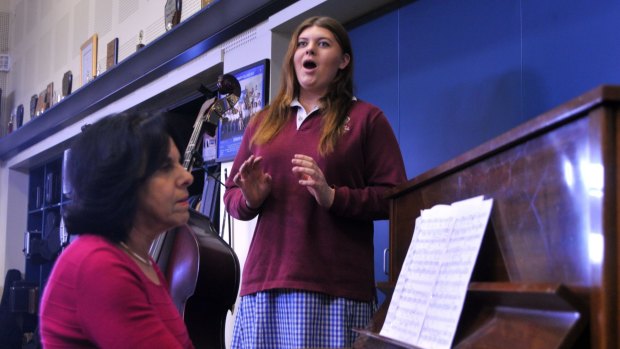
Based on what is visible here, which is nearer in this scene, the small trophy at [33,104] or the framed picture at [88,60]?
the framed picture at [88,60]

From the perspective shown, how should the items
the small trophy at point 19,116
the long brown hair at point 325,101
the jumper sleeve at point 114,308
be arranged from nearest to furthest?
the jumper sleeve at point 114,308, the long brown hair at point 325,101, the small trophy at point 19,116

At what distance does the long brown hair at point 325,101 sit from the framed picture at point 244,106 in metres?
1.45

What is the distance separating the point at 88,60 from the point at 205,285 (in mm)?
4624

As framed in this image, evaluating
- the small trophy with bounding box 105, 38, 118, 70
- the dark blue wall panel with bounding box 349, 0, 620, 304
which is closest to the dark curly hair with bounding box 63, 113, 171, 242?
the dark blue wall panel with bounding box 349, 0, 620, 304

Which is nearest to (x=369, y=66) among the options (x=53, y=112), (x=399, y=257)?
(x=399, y=257)

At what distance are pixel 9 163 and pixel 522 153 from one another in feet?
27.5

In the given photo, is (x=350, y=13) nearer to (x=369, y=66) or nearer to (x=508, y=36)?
(x=369, y=66)

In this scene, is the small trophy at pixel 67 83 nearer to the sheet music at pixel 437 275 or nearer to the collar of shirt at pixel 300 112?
the collar of shirt at pixel 300 112

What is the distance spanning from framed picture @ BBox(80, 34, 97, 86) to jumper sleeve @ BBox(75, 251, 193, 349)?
18.0 feet

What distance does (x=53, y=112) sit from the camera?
6695mm

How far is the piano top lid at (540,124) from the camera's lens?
876 mm

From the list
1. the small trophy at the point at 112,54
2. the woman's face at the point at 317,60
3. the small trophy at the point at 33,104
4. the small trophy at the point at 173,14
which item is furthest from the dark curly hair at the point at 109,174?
the small trophy at the point at 33,104

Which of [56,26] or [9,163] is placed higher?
[56,26]

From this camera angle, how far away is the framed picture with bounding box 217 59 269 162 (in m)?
3.63
